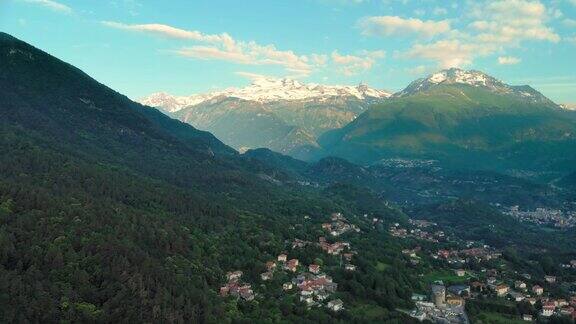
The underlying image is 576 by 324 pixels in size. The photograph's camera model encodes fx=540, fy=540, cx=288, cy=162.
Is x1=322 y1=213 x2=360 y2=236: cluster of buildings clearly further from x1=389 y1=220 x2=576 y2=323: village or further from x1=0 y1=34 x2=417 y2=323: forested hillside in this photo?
x1=389 y1=220 x2=576 y2=323: village

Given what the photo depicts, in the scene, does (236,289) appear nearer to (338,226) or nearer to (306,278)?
(306,278)

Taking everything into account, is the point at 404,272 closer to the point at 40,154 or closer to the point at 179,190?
the point at 179,190

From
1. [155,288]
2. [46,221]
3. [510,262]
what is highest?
[46,221]

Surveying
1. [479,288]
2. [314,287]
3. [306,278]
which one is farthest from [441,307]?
[306,278]

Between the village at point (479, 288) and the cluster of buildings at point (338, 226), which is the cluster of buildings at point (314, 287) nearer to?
the village at point (479, 288)

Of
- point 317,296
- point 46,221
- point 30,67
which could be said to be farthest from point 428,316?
point 30,67

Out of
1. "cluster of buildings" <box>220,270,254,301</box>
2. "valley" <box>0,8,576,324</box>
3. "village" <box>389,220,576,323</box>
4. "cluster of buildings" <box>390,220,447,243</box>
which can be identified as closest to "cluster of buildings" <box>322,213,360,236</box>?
"valley" <box>0,8,576,324</box>
